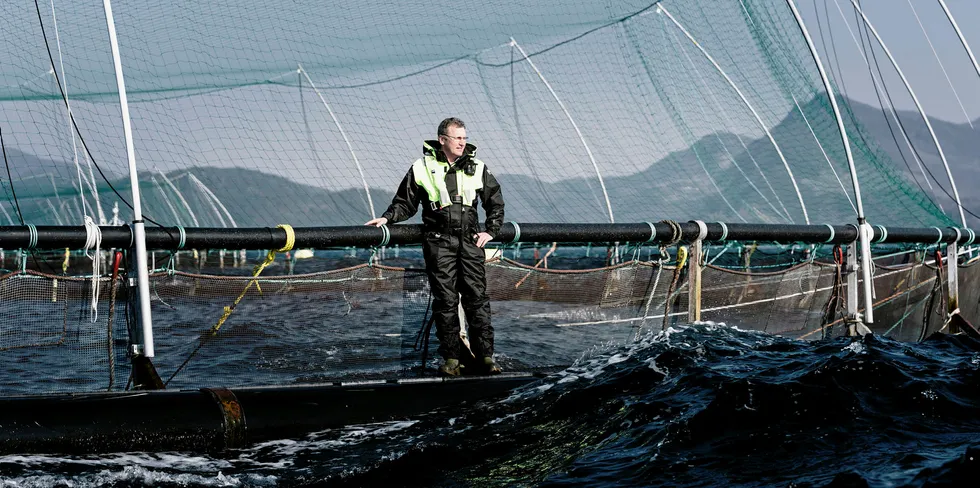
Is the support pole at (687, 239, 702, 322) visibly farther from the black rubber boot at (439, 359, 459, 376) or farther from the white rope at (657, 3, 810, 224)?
the white rope at (657, 3, 810, 224)

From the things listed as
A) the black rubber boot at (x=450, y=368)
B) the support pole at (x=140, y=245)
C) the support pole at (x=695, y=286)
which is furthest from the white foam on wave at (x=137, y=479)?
the support pole at (x=695, y=286)

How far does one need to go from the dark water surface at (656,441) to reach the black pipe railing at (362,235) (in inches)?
54.0

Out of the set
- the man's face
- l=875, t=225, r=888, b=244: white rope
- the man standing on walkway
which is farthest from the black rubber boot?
l=875, t=225, r=888, b=244: white rope

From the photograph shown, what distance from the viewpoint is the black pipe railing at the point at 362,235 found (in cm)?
574

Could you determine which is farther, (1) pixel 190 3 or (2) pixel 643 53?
(2) pixel 643 53

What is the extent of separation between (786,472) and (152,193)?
27294 millimetres

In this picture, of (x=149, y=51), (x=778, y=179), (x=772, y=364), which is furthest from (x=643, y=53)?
(x=772, y=364)

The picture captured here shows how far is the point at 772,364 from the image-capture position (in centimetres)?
621

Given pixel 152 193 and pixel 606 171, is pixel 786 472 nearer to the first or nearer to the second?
pixel 606 171

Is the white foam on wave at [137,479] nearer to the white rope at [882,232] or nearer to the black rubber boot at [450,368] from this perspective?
the black rubber boot at [450,368]

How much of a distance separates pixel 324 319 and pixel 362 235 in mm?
635

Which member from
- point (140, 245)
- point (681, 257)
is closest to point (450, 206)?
point (140, 245)

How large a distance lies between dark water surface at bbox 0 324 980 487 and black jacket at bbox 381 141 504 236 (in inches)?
45.5

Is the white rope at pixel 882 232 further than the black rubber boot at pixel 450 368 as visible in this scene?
Yes
